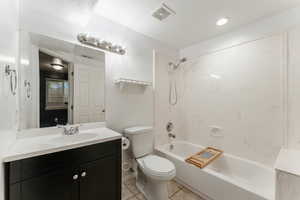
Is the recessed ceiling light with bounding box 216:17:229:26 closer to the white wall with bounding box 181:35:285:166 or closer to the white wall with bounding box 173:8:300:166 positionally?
the white wall with bounding box 173:8:300:166

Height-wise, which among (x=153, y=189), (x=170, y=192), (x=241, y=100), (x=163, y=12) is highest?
(x=163, y=12)

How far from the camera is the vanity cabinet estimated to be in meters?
0.81

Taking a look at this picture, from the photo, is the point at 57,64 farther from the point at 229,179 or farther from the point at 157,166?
the point at 229,179

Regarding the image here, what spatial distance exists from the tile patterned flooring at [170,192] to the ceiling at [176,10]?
223 centimetres

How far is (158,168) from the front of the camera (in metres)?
1.43

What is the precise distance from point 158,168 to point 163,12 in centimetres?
192

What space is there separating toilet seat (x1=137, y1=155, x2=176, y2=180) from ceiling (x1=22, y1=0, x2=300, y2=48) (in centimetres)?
191

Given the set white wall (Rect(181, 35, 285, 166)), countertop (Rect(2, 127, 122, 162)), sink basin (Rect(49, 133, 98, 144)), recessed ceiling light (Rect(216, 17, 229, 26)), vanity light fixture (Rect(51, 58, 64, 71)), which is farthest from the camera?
recessed ceiling light (Rect(216, 17, 229, 26))

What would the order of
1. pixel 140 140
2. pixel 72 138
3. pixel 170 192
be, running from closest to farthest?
pixel 72 138 < pixel 170 192 < pixel 140 140

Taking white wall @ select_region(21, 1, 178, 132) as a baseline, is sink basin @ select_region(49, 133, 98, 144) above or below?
below

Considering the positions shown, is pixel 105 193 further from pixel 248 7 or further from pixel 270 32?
pixel 270 32

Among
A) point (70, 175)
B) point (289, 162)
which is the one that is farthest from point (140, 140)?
point (289, 162)

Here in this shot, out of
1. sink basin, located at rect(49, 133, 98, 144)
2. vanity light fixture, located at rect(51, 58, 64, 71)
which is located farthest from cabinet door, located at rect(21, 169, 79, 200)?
vanity light fixture, located at rect(51, 58, 64, 71)

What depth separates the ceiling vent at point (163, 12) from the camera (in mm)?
1470
